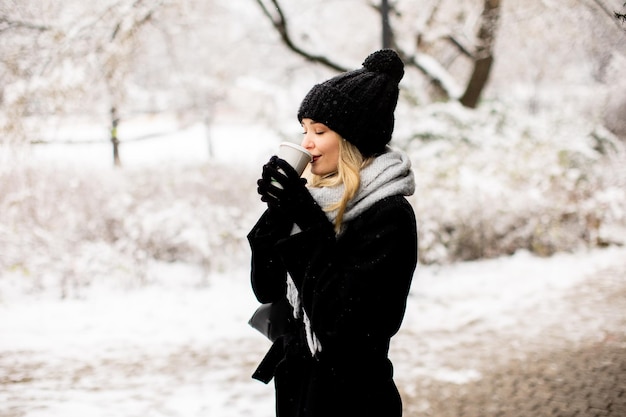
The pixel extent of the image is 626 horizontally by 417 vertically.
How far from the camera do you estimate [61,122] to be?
6191mm

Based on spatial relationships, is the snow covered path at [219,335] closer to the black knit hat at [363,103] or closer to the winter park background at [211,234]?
the winter park background at [211,234]

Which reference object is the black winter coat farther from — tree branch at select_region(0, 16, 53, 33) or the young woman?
tree branch at select_region(0, 16, 53, 33)

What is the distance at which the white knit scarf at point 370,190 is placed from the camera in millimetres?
1763

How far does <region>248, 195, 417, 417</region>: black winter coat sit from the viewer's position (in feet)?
5.41

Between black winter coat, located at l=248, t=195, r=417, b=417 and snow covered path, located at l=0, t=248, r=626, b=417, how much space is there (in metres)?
2.14

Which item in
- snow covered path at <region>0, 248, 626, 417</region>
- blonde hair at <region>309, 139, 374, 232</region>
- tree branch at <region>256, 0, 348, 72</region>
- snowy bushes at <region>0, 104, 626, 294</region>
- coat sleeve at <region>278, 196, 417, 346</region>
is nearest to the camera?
coat sleeve at <region>278, 196, 417, 346</region>

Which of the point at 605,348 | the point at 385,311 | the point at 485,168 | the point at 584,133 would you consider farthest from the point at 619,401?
the point at 584,133

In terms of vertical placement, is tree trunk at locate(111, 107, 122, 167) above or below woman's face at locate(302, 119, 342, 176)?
below

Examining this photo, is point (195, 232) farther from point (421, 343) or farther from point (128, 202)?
point (421, 343)

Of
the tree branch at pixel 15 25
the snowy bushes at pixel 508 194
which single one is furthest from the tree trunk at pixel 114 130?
the snowy bushes at pixel 508 194

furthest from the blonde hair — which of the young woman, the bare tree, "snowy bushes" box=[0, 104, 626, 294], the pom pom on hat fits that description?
the bare tree

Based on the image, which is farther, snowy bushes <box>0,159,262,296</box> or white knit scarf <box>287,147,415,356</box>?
snowy bushes <box>0,159,262,296</box>

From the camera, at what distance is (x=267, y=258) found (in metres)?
1.85

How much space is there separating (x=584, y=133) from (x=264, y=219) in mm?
10307
